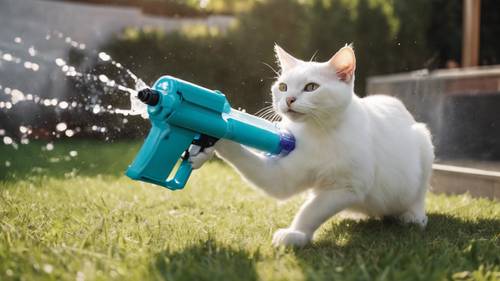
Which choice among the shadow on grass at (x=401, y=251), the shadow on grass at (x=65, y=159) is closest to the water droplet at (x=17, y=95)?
the shadow on grass at (x=65, y=159)

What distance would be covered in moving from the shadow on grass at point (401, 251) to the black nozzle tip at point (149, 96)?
0.80 m

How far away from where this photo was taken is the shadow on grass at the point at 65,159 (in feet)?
14.5

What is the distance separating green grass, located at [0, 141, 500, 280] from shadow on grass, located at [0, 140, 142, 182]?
0.43m

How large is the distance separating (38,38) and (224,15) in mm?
3256

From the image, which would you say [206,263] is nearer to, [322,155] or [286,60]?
[322,155]

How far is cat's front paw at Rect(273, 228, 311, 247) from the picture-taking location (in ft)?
7.09

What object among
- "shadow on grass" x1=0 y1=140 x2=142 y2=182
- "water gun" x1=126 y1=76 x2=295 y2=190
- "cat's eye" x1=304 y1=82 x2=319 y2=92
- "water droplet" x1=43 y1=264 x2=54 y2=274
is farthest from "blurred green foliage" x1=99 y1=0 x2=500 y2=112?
"water droplet" x1=43 y1=264 x2=54 y2=274

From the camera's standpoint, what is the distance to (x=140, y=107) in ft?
7.41

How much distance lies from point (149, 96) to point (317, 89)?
75cm

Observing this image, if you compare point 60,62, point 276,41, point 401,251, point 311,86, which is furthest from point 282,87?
point 60,62

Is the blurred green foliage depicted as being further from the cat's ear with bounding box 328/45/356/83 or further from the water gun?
the water gun

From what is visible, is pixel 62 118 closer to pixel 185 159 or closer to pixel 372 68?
pixel 185 159

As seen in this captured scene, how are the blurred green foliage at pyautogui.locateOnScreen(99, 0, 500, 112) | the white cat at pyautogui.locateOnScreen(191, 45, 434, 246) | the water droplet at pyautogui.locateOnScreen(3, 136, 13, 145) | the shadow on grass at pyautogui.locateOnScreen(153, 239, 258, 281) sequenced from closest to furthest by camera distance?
the shadow on grass at pyautogui.locateOnScreen(153, 239, 258, 281) < the white cat at pyautogui.locateOnScreen(191, 45, 434, 246) < the water droplet at pyautogui.locateOnScreen(3, 136, 13, 145) < the blurred green foliage at pyautogui.locateOnScreen(99, 0, 500, 112)

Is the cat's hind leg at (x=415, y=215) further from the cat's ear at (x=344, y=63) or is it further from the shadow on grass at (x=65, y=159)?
the shadow on grass at (x=65, y=159)
